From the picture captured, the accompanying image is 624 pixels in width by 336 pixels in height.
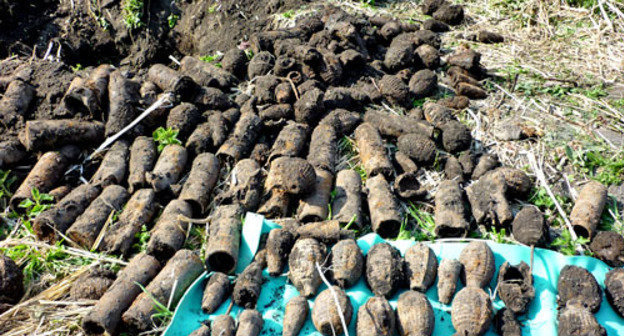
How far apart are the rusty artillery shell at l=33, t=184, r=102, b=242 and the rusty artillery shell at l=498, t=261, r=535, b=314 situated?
3.94m

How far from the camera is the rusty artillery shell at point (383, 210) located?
4.12 metres

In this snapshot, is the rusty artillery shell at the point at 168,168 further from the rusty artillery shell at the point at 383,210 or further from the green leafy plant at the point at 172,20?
the green leafy plant at the point at 172,20

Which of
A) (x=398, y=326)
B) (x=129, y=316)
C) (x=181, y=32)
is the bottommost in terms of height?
(x=398, y=326)

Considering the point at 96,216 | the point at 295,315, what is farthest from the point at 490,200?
the point at 96,216

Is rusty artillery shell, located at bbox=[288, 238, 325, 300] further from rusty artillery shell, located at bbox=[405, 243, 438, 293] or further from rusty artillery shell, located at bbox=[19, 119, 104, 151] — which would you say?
rusty artillery shell, located at bbox=[19, 119, 104, 151]

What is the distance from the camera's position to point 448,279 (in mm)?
3510

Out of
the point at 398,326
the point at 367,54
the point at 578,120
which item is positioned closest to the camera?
the point at 398,326

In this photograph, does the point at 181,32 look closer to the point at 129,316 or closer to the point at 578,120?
the point at 129,316

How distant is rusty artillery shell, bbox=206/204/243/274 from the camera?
3.86m

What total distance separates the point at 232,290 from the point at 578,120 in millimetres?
4380

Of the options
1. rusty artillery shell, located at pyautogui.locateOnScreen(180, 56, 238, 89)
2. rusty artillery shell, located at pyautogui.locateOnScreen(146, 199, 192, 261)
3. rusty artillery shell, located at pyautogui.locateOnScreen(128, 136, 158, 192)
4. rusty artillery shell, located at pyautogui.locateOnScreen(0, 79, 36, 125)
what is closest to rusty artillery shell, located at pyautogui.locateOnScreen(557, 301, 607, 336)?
rusty artillery shell, located at pyautogui.locateOnScreen(146, 199, 192, 261)

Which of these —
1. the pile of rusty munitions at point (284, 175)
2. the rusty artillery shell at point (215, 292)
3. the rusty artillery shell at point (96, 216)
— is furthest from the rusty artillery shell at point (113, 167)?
the rusty artillery shell at point (215, 292)

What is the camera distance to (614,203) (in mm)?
4273

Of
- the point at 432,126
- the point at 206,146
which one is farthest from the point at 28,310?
the point at 432,126
